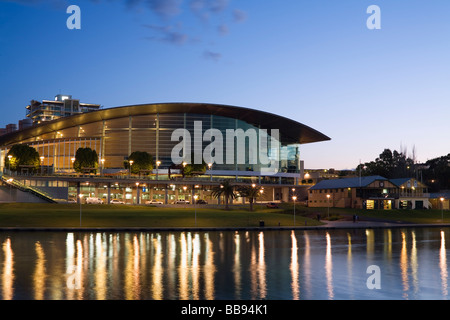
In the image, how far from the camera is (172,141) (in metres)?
126

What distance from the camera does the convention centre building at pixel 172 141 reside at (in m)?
122

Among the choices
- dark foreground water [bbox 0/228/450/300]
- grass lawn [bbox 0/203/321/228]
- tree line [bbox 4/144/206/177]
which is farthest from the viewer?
tree line [bbox 4/144/206/177]

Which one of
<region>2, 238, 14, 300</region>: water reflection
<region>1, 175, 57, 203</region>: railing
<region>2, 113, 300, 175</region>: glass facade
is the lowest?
<region>2, 238, 14, 300</region>: water reflection

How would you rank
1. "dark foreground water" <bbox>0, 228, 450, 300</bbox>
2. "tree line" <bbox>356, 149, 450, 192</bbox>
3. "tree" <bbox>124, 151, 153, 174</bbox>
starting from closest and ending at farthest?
"dark foreground water" <bbox>0, 228, 450, 300</bbox>, "tree" <bbox>124, 151, 153, 174</bbox>, "tree line" <bbox>356, 149, 450, 192</bbox>

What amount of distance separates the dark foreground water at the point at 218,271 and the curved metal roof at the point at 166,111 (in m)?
88.4

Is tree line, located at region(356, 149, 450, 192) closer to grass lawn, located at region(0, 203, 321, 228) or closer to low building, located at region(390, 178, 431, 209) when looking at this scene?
low building, located at region(390, 178, 431, 209)

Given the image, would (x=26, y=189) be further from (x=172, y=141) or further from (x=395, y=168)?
(x=395, y=168)

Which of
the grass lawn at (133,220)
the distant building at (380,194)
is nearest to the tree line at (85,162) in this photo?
the distant building at (380,194)

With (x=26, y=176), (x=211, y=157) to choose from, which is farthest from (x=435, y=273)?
(x=211, y=157)

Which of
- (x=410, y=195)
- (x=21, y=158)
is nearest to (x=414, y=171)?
(x=410, y=195)

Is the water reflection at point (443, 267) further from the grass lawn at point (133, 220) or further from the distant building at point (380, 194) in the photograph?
the distant building at point (380, 194)

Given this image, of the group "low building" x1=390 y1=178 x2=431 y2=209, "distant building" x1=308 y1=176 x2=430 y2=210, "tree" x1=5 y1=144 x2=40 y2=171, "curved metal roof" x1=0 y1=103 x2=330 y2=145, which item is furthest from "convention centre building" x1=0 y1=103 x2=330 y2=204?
"low building" x1=390 y1=178 x2=431 y2=209

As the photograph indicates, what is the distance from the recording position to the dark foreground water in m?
19.1
